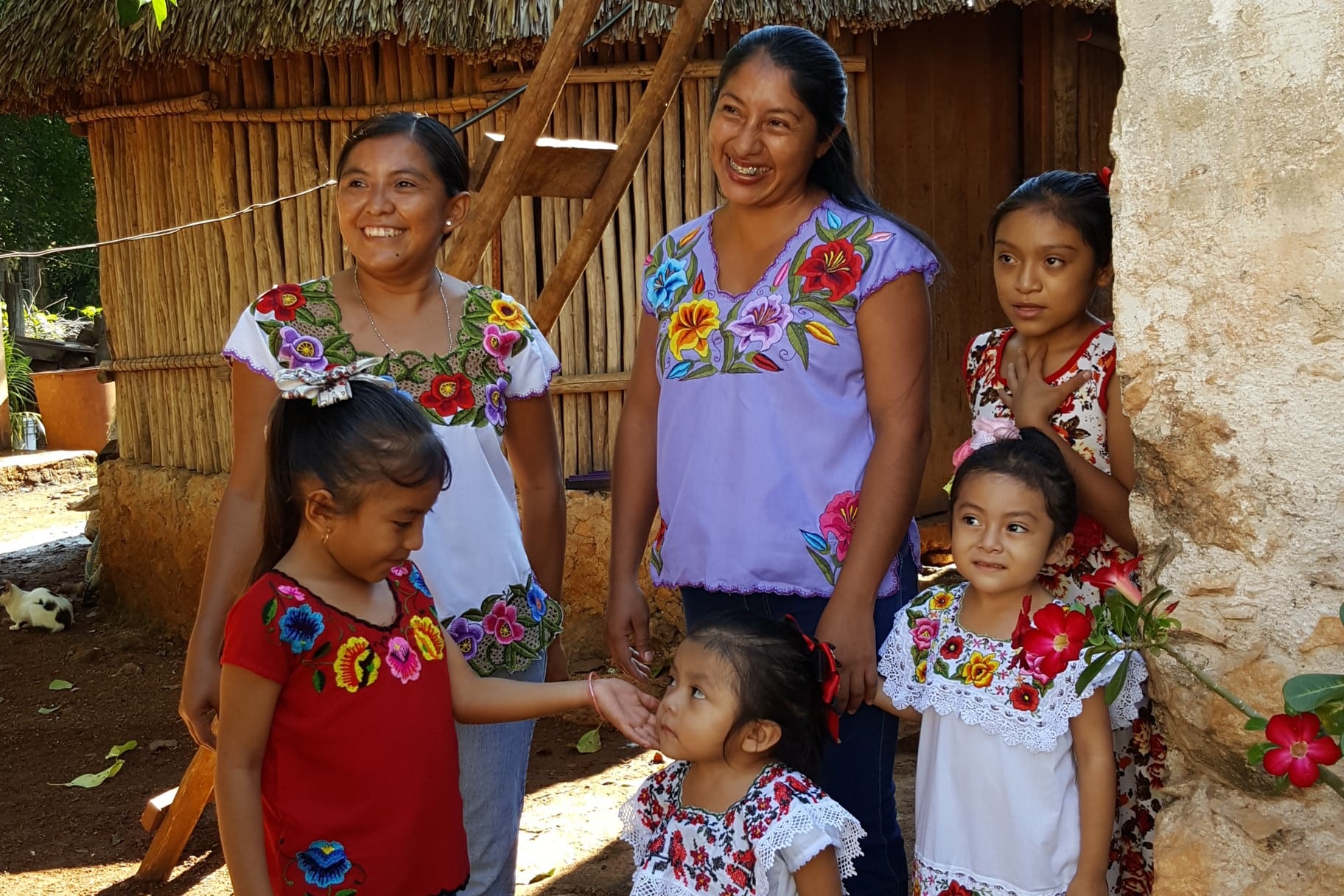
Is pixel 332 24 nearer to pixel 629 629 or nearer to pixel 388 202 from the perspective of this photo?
pixel 388 202

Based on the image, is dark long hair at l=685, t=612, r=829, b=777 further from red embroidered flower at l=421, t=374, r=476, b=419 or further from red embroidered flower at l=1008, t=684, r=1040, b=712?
red embroidered flower at l=421, t=374, r=476, b=419

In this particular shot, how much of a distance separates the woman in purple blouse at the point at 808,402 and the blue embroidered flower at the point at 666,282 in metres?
0.08

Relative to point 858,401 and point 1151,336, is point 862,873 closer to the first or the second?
point 858,401

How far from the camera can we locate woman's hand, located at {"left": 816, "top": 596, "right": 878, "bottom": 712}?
7.14ft

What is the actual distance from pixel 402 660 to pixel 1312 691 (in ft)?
4.34

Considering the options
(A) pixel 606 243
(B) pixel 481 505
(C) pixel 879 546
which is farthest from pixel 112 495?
(C) pixel 879 546

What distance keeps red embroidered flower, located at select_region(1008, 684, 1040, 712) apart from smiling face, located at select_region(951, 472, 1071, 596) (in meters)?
0.17

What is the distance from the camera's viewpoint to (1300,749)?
4.51 feet

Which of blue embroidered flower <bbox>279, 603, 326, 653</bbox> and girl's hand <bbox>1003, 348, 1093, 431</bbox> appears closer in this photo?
blue embroidered flower <bbox>279, 603, 326, 653</bbox>

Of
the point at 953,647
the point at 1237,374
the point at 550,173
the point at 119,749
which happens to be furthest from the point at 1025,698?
the point at 119,749

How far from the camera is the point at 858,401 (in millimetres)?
2279

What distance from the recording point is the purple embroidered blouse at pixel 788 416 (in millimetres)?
2248

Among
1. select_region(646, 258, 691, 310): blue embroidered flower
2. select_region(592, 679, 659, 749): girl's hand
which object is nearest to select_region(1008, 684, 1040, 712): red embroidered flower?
select_region(592, 679, 659, 749): girl's hand

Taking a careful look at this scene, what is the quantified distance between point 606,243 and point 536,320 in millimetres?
2092
